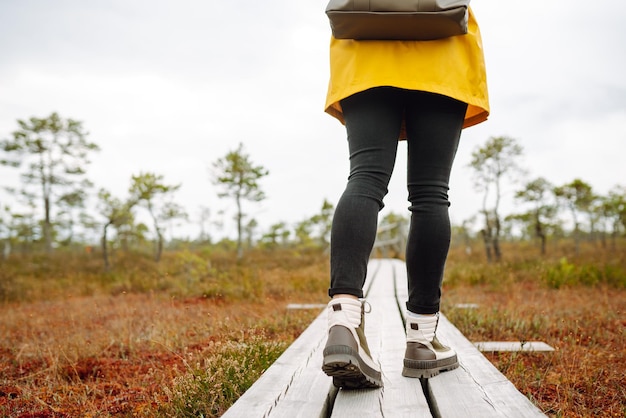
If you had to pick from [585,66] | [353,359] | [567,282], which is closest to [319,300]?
[353,359]

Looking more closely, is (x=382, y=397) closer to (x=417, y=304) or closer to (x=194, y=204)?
(x=417, y=304)

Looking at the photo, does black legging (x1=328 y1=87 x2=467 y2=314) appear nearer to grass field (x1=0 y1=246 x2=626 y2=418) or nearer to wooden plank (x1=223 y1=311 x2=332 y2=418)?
wooden plank (x1=223 y1=311 x2=332 y2=418)

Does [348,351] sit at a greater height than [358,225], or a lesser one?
lesser

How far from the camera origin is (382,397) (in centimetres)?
110

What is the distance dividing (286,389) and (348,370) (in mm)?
245

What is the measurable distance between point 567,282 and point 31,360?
6.82 m

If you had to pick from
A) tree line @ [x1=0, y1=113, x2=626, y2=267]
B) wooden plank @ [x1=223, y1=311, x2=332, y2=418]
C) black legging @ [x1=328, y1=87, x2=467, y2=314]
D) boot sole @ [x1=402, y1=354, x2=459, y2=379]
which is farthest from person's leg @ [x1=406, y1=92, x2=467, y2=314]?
tree line @ [x1=0, y1=113, x2=626, y2=267]

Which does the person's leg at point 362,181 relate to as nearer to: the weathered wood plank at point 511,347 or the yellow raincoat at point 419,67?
the yellow raincoat at point 419,67

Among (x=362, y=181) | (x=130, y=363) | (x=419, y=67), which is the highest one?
(x=419, y=67)

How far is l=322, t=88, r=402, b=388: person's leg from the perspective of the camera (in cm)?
109

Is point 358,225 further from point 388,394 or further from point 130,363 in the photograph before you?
point 130,363

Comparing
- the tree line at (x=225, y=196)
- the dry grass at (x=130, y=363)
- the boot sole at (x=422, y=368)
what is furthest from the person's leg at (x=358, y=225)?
the tree line at (x=225, y=196)

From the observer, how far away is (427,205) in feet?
4.22

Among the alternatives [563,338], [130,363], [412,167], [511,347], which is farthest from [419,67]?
[563,338]
